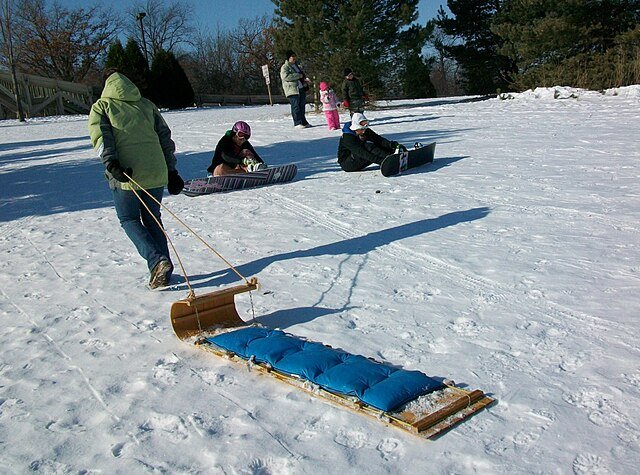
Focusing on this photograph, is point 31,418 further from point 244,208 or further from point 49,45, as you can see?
point 49,45

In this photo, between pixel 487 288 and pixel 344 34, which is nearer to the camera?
pixel 487 288

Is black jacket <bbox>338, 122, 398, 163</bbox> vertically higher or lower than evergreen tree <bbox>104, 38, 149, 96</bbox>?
lower

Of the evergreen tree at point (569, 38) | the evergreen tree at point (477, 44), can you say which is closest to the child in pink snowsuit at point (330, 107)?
the evergreen tree at point (569, 38)

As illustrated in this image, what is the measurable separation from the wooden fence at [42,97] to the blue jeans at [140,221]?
86.0ft

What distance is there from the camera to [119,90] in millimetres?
5070

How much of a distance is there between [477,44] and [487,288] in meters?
27.4

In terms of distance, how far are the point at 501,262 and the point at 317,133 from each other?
1025 centimetres

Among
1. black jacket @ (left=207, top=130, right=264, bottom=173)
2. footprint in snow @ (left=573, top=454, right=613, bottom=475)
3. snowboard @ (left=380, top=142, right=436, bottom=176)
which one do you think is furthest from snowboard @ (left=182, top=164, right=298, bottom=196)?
footprint in snow @ (left=573, top=454, right=613, bottom=475)

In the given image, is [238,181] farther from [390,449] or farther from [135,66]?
[135,66]

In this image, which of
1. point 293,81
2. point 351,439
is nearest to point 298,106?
point 293,81

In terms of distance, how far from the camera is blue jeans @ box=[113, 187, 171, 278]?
5.24 m

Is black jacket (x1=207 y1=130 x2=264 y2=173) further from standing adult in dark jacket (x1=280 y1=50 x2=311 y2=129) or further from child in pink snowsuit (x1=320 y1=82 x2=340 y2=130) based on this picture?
standing adult in dark jacket (x1=280 y1=50 x2=311 y2=129)

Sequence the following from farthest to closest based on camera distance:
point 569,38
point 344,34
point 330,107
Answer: point 344,34 → point 569,38 → point 330,107

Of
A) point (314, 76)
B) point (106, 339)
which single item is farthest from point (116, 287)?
point (314, 76)
